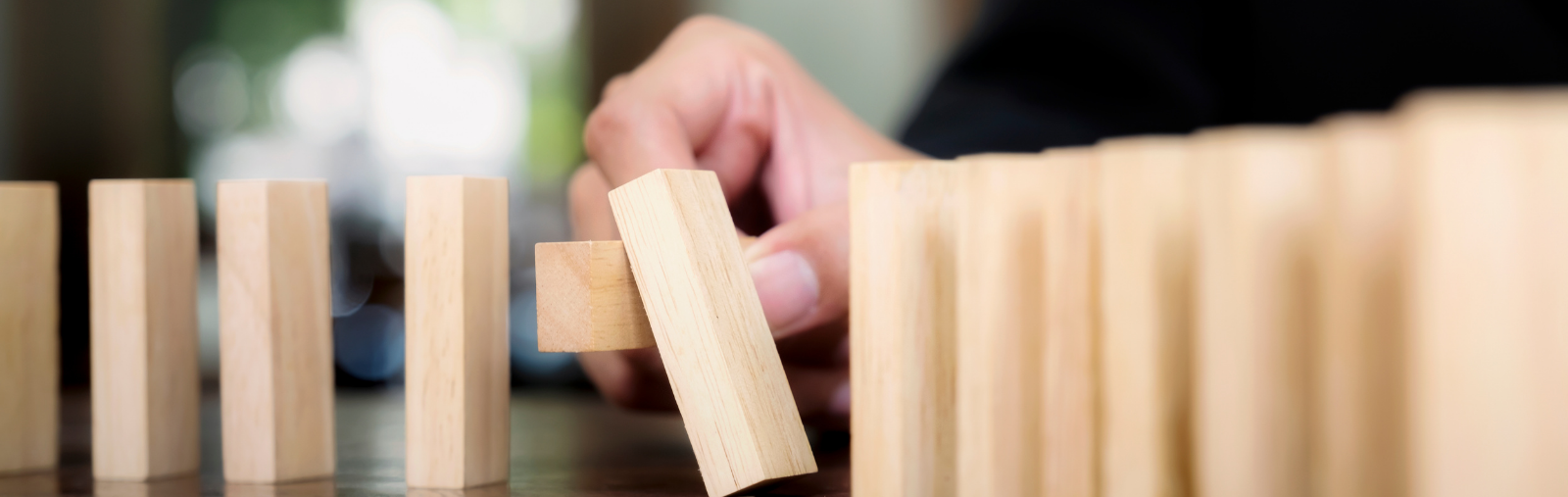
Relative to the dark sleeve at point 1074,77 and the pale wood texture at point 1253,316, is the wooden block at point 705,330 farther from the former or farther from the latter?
the dark sleeve at point 1074,77

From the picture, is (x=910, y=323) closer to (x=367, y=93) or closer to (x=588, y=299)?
(x=588, y=299)

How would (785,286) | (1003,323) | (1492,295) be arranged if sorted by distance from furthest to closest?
(785,286) < (1003,323) < (1492,295)

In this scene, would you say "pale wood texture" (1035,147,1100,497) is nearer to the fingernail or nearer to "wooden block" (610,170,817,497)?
"wooden block" (610,170,817,497)

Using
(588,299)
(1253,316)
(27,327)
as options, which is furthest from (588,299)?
(27,327)

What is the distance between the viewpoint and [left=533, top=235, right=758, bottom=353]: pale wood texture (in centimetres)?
40

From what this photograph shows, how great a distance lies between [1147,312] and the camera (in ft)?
0.96

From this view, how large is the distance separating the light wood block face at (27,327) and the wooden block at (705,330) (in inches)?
13.1

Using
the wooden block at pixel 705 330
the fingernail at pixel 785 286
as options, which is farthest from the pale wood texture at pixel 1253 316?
the fingernail at pixel 785 286

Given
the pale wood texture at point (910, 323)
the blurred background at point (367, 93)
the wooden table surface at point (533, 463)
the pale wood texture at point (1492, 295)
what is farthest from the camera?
the blurred background at point (367, 93)

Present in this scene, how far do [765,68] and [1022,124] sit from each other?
0.31 meters

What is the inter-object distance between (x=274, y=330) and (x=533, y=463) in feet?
0.47

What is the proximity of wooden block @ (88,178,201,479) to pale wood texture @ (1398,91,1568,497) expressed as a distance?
0.49m

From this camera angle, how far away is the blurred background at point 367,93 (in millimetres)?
1959

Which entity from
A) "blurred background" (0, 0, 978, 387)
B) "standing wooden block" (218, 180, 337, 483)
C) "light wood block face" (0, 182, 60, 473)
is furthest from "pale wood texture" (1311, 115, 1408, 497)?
"blurred background" (0, 0, 978, 387)
